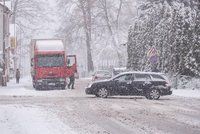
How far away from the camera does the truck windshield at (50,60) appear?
45.0m

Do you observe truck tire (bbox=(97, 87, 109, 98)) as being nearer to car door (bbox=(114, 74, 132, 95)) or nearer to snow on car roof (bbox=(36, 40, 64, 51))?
car door (bbox=(114, 74, 132, 95))

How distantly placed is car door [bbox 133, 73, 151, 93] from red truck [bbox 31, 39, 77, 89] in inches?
414

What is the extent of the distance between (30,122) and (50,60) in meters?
25.3

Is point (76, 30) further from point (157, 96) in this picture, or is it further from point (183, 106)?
point (183, 106)

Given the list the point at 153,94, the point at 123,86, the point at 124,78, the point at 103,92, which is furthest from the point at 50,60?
the point at 153,94

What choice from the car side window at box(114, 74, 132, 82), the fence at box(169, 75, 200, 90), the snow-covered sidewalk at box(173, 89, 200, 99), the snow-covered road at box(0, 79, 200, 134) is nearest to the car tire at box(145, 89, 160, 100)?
the car side window at box(114, 74, 132, 82)

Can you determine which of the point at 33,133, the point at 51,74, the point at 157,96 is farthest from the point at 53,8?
the point at 33,133

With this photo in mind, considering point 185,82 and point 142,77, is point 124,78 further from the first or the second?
point 185,82

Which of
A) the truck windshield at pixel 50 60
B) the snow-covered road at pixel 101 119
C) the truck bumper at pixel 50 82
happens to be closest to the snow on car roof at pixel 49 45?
the truck windshield at pixel 50 60

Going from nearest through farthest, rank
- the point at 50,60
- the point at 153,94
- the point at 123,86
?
the point at 123,86
the point at 153,94
the point at 50,60

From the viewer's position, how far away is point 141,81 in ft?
113

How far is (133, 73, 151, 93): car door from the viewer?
34.3 m

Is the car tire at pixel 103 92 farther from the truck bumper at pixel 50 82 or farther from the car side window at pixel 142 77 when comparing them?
the truck bumper at pixel 50 82

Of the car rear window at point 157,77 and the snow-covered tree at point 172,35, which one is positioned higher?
the snow-covered tree at point 172,35
